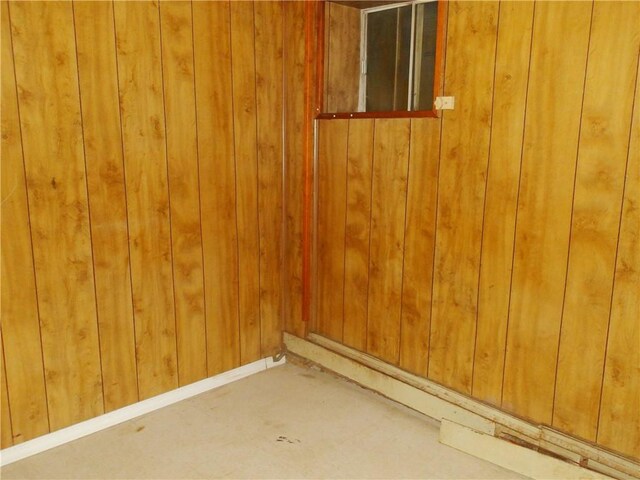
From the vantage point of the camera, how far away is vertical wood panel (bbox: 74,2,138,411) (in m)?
2.04

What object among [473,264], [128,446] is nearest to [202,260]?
[128,446]

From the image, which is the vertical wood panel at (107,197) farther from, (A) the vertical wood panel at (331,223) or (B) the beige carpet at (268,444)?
(A) the vertical wood panel at (331,223)

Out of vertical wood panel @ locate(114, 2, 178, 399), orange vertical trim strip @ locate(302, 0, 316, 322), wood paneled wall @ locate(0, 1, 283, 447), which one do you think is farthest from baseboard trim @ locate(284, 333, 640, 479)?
vertical wood panel @ locate(114, 2, 178, 399)

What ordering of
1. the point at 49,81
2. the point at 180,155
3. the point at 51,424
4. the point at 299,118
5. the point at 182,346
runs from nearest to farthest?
1. the point at 49,81
2. the point at 51,424
3. the point at 180,155
4. the point at 182,346
5. the point at 299,118

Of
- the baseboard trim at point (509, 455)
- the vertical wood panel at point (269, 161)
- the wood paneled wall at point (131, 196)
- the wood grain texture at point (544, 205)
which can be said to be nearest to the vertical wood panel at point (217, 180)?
the wood paneled wall at point (131, 196)

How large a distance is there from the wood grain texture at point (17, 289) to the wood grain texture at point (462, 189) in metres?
1.61

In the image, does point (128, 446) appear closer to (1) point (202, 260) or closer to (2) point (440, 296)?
(1) point (202, 260)

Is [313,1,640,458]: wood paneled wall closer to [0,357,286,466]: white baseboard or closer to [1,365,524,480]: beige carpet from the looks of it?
[1,365,524,480]: beige carpet

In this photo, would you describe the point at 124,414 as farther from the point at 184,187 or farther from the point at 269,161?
the point at 269,161

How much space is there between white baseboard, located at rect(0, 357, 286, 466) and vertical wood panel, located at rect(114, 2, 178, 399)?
0.20 ft

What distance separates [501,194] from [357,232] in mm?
769

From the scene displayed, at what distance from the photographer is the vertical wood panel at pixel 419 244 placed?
2224 mm

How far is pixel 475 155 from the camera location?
2.07 meters

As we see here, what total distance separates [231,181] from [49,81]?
89 centimetres
